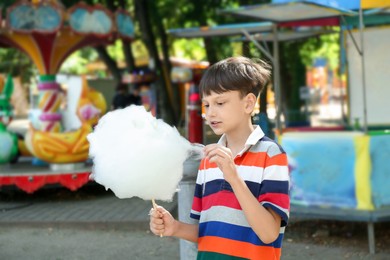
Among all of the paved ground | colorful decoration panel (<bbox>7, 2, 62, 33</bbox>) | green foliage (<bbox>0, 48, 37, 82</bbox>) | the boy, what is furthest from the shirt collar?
green foliage (<bbox>0, 48, 37, 82</bbox>)

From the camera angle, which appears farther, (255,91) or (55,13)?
(55,13)

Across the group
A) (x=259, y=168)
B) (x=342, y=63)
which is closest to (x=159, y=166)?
(x=259, y=168)

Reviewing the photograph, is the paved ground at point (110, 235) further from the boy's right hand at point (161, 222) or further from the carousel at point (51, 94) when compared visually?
the boy's right hand at point (161, 222)

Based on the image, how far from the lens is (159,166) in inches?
84.6

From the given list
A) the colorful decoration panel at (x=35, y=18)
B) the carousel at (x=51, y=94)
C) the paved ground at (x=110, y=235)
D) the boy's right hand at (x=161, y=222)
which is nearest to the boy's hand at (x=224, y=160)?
the boy's right hand at (x=161, y=222)

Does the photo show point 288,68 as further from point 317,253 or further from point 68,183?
point 317,253

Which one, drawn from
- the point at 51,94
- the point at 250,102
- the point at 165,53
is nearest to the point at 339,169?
the point at 250,102

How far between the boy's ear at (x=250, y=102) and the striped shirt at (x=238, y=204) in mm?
90

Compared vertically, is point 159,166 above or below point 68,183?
above

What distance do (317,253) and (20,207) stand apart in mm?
4575

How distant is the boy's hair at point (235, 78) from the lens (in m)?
2.15

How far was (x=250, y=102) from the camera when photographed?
2.21 meters

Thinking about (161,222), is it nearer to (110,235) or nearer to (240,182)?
(240,182)

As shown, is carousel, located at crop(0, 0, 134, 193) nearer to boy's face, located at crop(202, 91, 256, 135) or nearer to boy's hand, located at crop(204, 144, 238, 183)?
boy's face, located at crop(202, 91, 256, 135)
